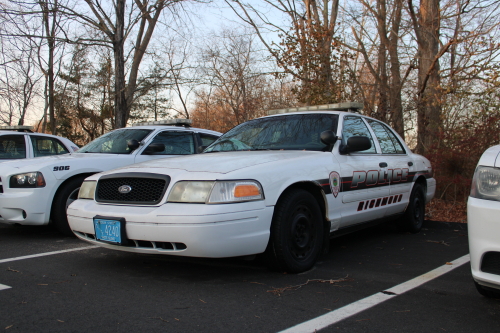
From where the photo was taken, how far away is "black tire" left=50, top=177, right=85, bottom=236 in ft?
18.0

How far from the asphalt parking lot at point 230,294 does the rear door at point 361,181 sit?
48 centimetres

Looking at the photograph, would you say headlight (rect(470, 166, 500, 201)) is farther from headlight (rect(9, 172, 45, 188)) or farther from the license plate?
headlight (rect(9, 172, 45, 188))

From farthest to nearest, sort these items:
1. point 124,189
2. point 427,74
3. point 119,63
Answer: point 119,63
point 427,74
point 124,189

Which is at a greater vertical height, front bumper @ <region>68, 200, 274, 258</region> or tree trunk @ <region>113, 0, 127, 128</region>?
tree trunk @ <region>113, 0, 127, 128</region>

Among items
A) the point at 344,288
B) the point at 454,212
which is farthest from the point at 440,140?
the point at 344,288

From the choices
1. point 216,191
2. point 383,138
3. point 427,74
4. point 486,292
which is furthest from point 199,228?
point 427,74

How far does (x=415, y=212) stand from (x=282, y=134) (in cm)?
258

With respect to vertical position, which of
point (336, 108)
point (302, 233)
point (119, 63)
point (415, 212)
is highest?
point (119, 63)

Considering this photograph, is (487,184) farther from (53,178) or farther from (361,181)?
(53,178)

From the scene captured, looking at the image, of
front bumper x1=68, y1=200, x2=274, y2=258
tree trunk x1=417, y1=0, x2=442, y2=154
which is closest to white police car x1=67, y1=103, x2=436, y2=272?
front bumper x1=68, y1=200, x2=274, y2=258

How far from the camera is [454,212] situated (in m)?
8.23

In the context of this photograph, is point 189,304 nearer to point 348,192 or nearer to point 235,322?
point 235,322

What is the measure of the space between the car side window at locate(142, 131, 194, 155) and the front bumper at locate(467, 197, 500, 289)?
16.1ft

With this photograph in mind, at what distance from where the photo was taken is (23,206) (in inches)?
206
